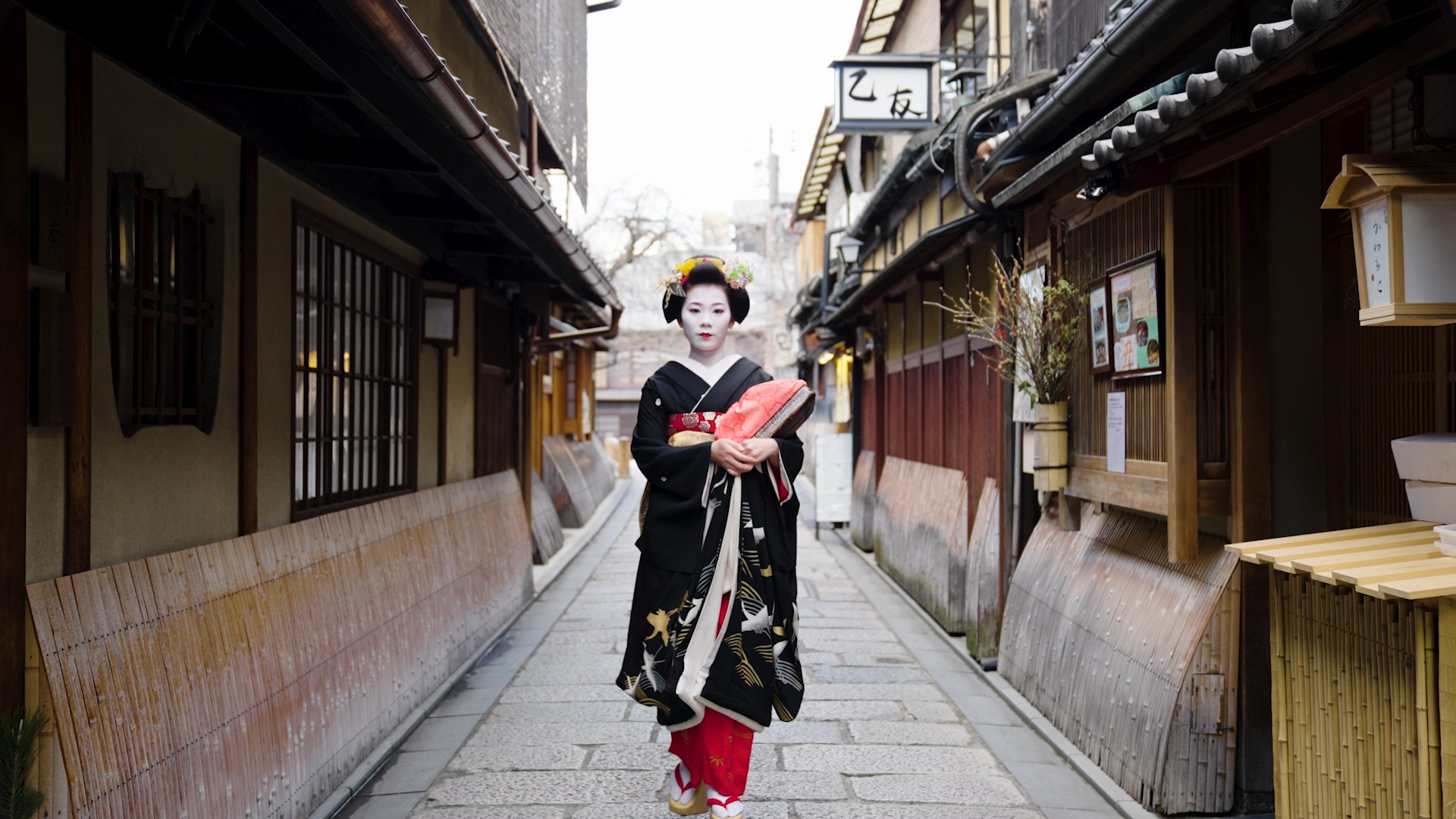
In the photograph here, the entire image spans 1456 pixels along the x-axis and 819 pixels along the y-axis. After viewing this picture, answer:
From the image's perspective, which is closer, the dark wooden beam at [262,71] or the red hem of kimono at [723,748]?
the dark wooden beam at [262,71]

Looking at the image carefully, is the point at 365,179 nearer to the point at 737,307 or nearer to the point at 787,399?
the point at 737,307

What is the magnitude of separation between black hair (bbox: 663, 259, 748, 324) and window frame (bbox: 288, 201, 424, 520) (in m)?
2.15

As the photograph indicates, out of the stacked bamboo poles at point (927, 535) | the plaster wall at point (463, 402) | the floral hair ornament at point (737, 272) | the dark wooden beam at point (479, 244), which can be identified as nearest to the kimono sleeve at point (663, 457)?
the floral hair ornament at point (737, 272)

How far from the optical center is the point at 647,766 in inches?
249

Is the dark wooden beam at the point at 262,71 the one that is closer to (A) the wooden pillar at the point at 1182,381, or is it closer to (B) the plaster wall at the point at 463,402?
(A) the wooden pillar at the point at 1182,381

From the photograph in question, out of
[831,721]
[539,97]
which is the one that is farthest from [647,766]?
[539,97]

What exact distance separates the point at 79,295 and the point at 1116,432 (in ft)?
17.0

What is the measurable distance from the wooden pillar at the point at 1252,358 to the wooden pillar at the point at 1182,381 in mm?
200

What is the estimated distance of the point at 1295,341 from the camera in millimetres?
5453

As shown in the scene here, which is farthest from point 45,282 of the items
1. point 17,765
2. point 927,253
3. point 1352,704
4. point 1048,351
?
point 927,253

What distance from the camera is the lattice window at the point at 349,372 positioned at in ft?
21.1

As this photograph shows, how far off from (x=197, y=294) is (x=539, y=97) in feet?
23.9

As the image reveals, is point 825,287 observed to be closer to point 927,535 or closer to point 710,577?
point 927,535

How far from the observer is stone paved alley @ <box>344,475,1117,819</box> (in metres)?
5.68
